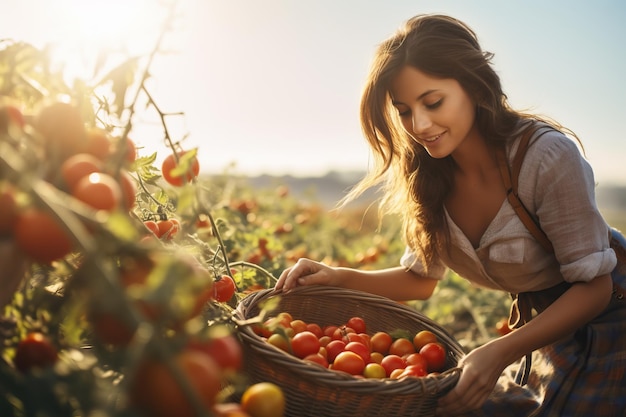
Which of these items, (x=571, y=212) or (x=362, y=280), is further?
(x=362, y=280)

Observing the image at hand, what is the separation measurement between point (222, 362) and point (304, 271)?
1.21 m

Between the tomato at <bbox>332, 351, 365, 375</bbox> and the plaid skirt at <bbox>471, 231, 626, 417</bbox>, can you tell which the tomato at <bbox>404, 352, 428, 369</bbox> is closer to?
the tomato at <bbox>332, 351, 365, 375</bbox>

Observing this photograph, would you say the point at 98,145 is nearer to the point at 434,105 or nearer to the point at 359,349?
the point at 359,349

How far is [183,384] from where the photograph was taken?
57 centimetres

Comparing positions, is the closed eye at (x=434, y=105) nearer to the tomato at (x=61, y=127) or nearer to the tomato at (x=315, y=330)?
the tomato at (x=315, y=330)

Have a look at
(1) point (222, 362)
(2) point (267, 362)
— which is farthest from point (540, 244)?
(1) point (222, 362)

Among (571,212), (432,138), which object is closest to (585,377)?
(571,212)

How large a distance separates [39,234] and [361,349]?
108 centimetres

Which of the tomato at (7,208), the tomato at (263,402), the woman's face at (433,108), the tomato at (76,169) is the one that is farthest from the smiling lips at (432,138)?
the tomato at (7,208)

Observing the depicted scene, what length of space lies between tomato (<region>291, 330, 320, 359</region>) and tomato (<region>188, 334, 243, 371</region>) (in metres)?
0.80

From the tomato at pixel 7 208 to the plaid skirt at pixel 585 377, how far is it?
1.60m

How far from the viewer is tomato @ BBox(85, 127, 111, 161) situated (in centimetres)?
81

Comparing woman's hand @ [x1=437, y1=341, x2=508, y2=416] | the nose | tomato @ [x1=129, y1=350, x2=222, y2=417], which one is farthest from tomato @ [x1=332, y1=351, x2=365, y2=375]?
tomato @ [x1=129, y1=350, x2=222, y2=417]

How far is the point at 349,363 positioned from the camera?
1.45m
